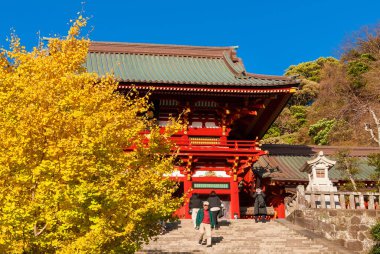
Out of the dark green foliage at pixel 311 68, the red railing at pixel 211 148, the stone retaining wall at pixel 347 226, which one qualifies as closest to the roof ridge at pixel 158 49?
the red railing at pixel 211 148

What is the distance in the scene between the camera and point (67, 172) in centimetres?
853

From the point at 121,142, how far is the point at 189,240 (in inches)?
254

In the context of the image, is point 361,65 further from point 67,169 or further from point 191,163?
point 67,169

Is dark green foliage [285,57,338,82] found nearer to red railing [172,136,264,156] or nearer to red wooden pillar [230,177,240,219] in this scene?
red railing [172,136,264,156]

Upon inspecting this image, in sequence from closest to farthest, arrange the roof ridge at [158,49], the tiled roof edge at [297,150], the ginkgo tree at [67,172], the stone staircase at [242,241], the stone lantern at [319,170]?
the ginkgo tree at [67,172]
the stone staircase at [242,241]
the stone lantern at [319,170]
the roof ridge at [158,49]
the tiled roof edge at [297,150]

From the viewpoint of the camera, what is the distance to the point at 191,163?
23.4m

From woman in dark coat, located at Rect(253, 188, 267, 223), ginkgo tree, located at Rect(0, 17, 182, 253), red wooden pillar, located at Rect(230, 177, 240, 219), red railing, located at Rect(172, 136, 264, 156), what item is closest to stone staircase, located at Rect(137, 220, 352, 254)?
woman in dark coat, located at Rect(253, 188, 267, 223)

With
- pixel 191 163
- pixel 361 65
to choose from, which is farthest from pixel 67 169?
pixel 361 65

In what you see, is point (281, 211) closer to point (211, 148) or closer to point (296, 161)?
point (296, 161)

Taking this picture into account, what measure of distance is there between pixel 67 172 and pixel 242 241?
890 cm

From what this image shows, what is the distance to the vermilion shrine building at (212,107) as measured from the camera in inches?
910

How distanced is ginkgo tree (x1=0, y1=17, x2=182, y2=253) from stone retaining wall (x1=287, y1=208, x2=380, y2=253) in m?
8.31

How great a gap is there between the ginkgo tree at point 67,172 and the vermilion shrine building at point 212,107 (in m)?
11.2

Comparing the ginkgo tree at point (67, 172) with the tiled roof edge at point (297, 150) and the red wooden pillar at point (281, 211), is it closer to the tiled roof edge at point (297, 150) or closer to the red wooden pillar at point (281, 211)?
the red wooden pillar at point (281, 211)
